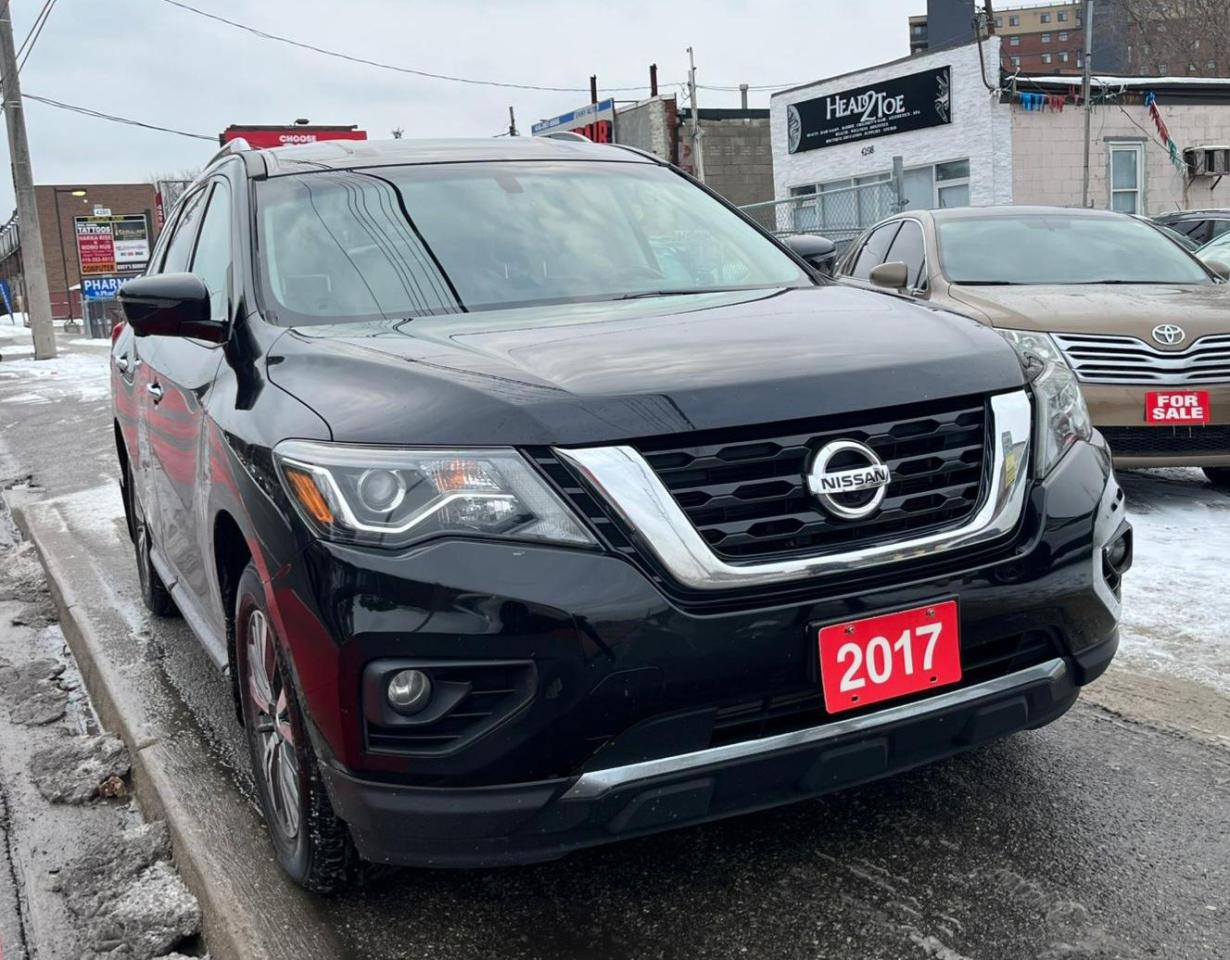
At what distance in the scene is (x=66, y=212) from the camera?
81562mm

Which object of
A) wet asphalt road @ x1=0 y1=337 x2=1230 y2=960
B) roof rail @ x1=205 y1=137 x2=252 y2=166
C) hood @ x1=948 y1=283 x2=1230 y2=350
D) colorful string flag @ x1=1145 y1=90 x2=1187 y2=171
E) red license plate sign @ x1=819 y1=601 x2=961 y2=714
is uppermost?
colorful string flag @ x1=1145 y1=90 x2=1187 y2=171

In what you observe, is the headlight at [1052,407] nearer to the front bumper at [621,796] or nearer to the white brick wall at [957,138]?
the front bumper at [621,796]

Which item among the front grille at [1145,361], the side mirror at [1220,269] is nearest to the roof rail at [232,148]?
the front grille at [1145,361]

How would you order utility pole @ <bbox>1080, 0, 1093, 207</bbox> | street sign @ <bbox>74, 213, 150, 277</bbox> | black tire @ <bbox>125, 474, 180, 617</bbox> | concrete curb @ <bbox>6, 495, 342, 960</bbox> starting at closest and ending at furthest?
concrete curb @ <bbox>6, 495, 342, 960</bbox> → black tire @ <bbox>125, 474, 180, 617</bbox> → utility pole @ <bbox>1080, 0, 1093, 207</bbox> → street sign @ <bbox>74, 213, 150, 277</bbox>

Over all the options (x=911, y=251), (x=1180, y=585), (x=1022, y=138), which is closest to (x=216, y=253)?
(x=1180, y=585)

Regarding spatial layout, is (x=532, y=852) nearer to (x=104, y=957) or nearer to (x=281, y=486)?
(x=281, y=486)

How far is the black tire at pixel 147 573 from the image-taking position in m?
4.93

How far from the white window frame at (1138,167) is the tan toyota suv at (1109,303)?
1697 cm

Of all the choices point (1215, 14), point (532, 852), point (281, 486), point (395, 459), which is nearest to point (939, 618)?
point (532, 852)

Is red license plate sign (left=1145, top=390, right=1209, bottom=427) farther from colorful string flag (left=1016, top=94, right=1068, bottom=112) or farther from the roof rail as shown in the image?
colorful string flag (left=1016, top=94, right=1068, bottom=112)

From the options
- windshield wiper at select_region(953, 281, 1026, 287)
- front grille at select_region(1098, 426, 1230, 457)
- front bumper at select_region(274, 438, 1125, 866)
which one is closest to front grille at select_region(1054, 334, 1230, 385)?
front grille at select_region(1098, 426, 1230, 457)

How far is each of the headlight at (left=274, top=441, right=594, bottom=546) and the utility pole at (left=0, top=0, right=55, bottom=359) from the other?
25.3m

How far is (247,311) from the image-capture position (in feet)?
10.3

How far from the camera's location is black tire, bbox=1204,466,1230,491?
630 cm
